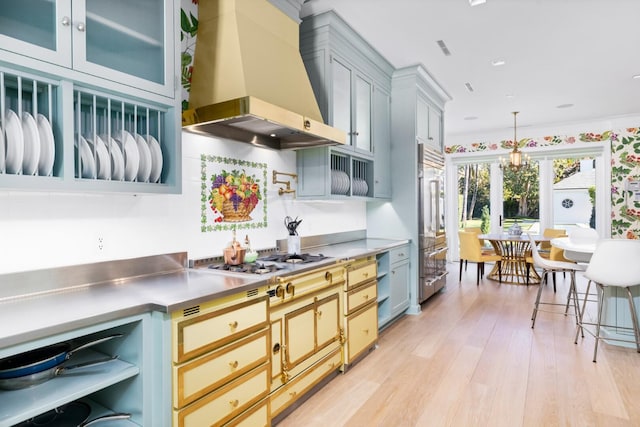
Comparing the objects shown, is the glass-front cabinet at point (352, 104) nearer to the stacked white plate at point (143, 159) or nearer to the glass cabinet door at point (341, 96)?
the glass cabinet door at point (341, 96)

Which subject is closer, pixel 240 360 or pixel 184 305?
pixel 184 305

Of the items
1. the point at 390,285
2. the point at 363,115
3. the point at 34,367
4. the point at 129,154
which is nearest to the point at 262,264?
the point at 129,154

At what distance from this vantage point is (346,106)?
3.38 m

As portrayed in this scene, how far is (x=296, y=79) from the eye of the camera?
9.00 ft

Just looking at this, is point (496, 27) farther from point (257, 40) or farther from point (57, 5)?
point (57, 5)

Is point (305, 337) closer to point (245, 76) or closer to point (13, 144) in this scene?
point (245, 76)

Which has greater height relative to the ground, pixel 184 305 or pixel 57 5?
pixel 57 5

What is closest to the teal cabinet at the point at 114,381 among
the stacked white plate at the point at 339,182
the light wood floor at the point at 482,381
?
the light wood floor at the point at 482,381

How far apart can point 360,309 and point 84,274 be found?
76.3 inches

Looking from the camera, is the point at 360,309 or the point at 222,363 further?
the point at 360,309

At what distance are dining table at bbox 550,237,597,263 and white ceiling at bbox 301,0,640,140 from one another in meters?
1.91

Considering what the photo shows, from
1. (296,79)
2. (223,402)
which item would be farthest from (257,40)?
(223,402)

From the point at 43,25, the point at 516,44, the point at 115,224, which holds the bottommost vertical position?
the point at 115,224

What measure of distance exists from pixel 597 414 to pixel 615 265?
1.32 metres
